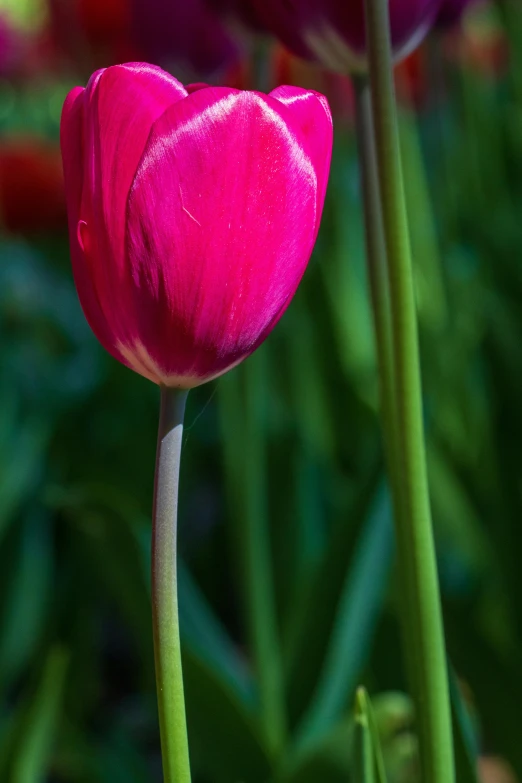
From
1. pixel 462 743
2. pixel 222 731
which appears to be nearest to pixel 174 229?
pixel 462 743

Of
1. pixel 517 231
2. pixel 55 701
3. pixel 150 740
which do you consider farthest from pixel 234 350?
pixel 517 231

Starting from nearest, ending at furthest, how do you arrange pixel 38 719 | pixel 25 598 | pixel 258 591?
pixel 38 719 → pixel 258 591 → pixel 25 598

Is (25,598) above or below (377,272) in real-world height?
below

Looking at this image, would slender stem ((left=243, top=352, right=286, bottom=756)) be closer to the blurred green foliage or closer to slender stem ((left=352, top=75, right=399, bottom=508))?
the blurred green foliage

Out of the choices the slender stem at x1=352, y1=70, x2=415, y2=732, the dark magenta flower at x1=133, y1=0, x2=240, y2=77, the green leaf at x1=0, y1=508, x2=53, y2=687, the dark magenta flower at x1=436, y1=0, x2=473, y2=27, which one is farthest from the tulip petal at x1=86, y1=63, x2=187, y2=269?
the green leaf at x1=0, y1=508, x2=53, y2=687

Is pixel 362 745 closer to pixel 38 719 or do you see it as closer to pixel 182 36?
pixel 38 719

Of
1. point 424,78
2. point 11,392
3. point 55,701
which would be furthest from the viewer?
point 424,78

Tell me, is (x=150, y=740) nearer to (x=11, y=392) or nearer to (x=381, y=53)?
(x=11, y=392)
